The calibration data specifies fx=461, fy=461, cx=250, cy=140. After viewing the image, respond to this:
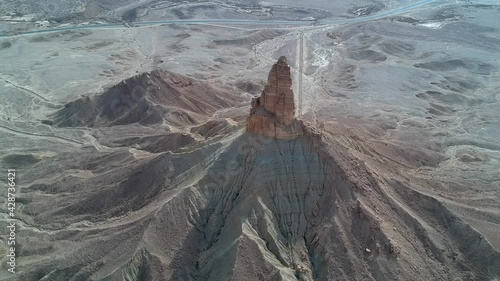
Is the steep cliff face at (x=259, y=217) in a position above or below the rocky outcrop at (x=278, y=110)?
below

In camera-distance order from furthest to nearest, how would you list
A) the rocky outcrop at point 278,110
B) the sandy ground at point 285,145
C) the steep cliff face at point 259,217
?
the rocky outcrop at point 278,110, the sandy ground at point 285,145, the steep cliff face at point 259,217

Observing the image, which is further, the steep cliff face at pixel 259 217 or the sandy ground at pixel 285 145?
the sandy ground at pixel 285 145

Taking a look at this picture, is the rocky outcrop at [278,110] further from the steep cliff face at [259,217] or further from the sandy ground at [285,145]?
the sandy ground at [285,145]

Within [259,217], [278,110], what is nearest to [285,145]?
[278,110]

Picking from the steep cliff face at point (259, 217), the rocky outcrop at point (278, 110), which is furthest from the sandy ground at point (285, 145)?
the rocky outcrop at point (278, 110)

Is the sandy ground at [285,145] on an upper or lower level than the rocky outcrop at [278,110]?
lower

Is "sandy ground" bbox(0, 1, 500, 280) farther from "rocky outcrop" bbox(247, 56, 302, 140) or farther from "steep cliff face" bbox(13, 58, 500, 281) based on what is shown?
"rocky outcrop" bbox(247, 56, 302, 140)

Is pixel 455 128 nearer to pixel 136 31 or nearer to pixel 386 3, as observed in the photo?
pixel 136 31

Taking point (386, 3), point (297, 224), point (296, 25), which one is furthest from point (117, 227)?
point (386, 3)

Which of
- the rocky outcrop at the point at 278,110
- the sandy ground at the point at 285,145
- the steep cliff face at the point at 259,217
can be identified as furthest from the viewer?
the rocky outcrop at the point at 278,110
